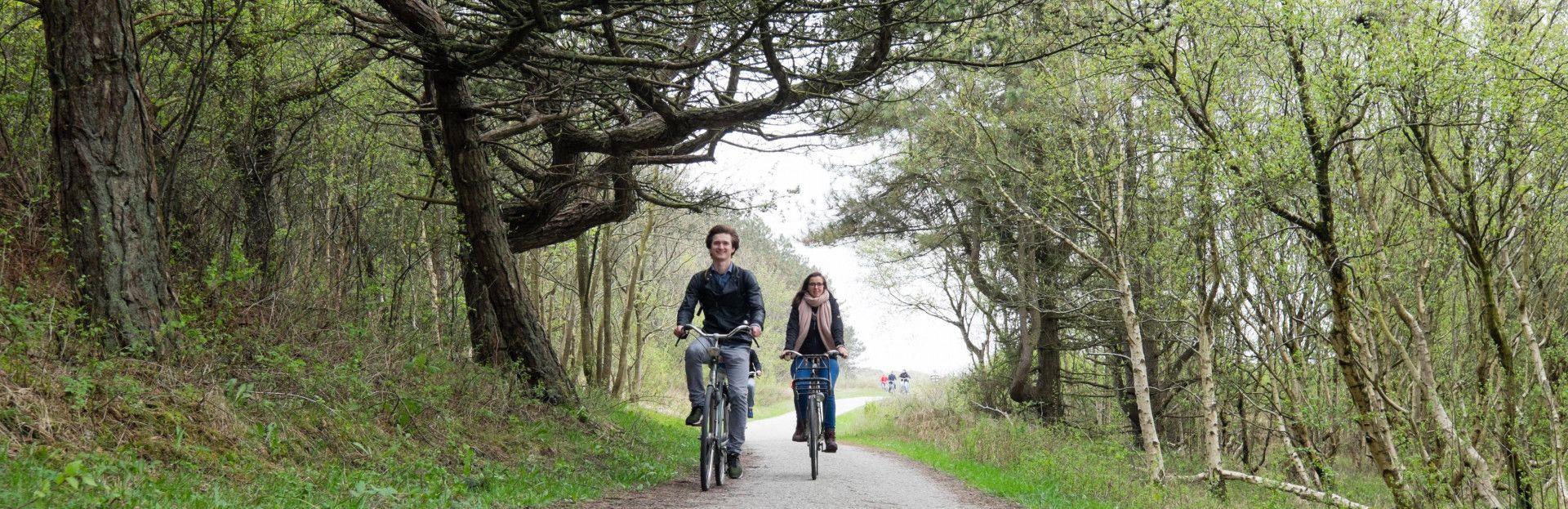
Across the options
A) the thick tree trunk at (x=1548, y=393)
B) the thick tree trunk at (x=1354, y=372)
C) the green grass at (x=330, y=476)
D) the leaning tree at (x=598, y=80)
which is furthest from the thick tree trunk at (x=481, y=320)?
the thick tree trunk at (x=1548, y=393)

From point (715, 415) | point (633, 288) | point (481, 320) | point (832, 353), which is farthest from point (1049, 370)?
point (715, 415)

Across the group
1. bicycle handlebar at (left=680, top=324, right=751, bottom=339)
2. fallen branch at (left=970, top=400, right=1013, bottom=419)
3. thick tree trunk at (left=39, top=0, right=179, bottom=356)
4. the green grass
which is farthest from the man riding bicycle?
fallen branch at (left=970, top=400, right=1013, bottom=419)

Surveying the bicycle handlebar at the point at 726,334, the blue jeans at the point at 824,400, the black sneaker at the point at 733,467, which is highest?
the bicycle handlebar at the point at 726,334

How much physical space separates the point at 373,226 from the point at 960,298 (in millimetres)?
15970

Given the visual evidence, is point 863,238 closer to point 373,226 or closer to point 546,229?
point 546,229

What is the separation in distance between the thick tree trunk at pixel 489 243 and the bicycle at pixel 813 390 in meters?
2.95

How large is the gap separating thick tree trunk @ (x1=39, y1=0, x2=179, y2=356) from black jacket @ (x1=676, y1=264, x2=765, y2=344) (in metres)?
3.64

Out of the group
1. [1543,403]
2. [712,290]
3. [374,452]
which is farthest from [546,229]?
[1543,403]

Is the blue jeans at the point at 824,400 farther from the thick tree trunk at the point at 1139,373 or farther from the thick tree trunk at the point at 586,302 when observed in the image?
the thick tree trunk at the point at 586,302

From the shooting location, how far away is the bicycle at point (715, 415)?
6961mm

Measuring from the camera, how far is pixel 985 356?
72.5ft

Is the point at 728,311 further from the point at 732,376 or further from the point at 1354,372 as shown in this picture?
the point at 1354,372

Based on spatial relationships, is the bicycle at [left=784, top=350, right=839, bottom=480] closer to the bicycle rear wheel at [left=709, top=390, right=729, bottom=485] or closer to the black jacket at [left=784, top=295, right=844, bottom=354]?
the black jacket at [left=784, top=295, right=844, bottom=354]

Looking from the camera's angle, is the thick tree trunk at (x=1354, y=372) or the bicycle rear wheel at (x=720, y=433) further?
the thick tree trunk at (x=1354, y=372)
